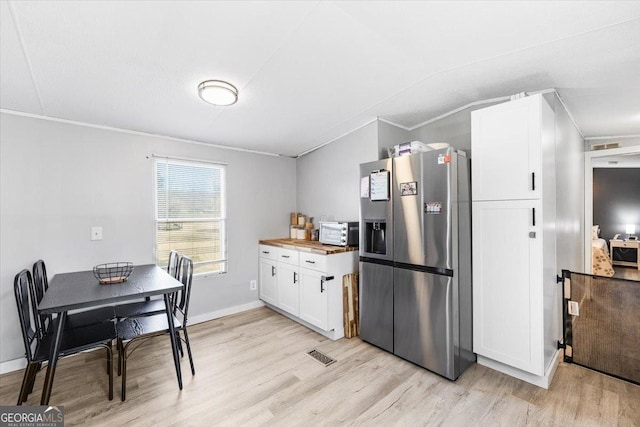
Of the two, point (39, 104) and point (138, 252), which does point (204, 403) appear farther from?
point (39, 104)

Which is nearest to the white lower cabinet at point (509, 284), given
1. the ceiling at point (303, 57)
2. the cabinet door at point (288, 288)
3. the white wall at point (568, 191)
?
the white wall at point (568, 191)

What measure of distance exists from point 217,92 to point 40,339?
210 centimetres

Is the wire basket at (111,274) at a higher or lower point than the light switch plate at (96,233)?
lower

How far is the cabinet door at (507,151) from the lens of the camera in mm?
2035

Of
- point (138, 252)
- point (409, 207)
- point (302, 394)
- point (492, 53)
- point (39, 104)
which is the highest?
point (492, 53)

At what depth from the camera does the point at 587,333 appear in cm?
239

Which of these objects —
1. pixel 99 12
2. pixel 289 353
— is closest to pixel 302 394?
pixel 289 353

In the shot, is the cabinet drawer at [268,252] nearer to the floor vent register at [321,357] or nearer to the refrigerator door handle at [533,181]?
the floor vent register at [321,357]

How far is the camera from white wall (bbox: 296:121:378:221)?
10.5 feet

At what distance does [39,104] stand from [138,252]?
59.8 inches

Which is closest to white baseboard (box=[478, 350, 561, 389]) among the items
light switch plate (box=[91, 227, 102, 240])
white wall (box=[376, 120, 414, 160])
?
white wall (box=[376, 120, 414, 160])

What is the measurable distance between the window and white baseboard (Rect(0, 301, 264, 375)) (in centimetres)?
51

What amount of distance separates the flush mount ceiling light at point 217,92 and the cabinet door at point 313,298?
1.83m

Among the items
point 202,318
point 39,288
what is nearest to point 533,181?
point 202,318
